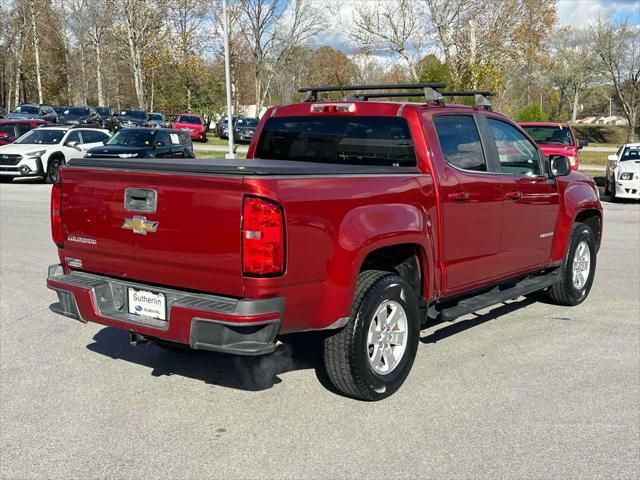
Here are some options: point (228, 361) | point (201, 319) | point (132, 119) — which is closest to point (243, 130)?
point (132, 119)

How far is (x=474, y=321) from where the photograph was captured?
6.38 metres

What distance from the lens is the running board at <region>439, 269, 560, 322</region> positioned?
5105 millimetres

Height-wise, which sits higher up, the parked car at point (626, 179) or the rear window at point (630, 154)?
the rear window at point (630, 154)

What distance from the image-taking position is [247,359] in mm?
5141

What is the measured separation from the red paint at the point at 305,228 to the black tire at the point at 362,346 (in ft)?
0.69

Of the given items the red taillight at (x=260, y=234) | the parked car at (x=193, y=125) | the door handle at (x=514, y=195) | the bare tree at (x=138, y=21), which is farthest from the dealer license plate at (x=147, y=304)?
the bare tree at (x=138, y=21)

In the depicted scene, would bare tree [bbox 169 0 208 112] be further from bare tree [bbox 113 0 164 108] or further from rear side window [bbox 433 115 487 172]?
rear side window [bbox 433 115 487 172]

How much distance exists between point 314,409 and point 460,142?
2.36 metres

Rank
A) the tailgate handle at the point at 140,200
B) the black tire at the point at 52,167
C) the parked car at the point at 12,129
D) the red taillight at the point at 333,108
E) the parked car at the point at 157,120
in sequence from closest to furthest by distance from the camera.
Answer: the tailgate handle at the point at 140,200, the red taillight at the point at 333,108, the black tire at the point at 52,167, the parked car at the point at 12,129, the parked car at the point at 157,120

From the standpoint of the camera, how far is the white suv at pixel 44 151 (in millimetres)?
20125

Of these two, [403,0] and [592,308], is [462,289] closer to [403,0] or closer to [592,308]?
[592,308]

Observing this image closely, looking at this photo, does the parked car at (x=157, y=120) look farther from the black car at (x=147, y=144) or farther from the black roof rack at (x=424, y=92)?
the black roof rack at (x=424, y=92)

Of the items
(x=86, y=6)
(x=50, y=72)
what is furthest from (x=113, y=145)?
(x=50, y=72)

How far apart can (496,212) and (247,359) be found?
2.27 meters
